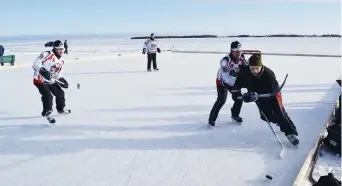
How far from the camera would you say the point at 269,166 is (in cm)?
372

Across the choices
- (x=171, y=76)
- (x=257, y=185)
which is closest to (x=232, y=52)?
(x=257, y=185)

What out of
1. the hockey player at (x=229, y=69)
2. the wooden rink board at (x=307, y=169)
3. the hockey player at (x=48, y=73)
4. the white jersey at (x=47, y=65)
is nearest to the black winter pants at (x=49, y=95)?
the hockey player at (x=48, y=73)

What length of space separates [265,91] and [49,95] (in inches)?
130

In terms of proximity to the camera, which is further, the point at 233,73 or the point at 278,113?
the point at 233,73

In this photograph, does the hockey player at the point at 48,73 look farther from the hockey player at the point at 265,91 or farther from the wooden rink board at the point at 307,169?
the wooden rink board at the point at 307,169

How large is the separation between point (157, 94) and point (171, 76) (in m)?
3.59

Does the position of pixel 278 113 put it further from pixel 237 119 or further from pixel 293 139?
pixel 237 119

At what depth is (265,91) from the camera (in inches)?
171

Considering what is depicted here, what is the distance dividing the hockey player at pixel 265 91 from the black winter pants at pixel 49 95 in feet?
9.75

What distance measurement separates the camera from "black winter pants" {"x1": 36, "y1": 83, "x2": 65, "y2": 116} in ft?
18.5

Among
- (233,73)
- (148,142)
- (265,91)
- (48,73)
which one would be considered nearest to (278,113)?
(265,91)

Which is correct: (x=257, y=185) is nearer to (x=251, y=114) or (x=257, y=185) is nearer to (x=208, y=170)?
(x=208, y=170)

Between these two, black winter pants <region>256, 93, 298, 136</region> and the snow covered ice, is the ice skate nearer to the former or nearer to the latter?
the snow covered ice

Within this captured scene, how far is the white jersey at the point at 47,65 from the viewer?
5.46m
